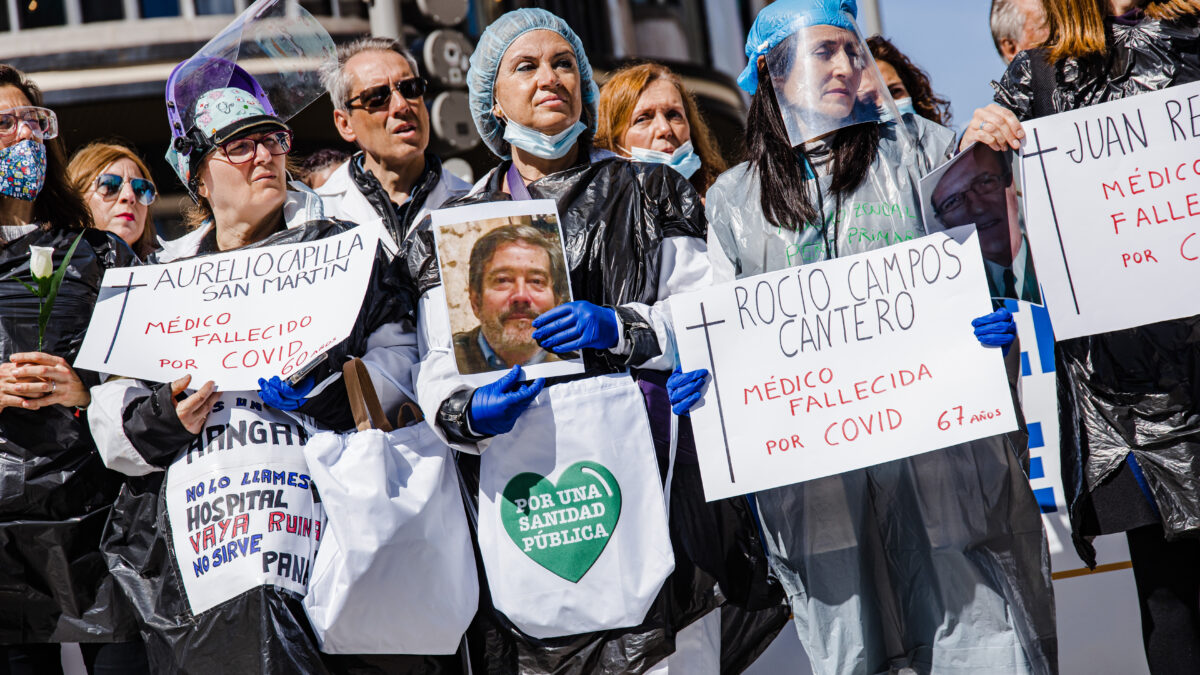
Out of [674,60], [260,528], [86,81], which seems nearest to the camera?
[260,528]

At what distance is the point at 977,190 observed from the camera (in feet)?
9.69

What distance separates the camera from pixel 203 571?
2949 millimetres

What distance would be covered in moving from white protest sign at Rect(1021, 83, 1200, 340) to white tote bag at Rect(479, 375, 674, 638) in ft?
3.65

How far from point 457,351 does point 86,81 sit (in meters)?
8.83

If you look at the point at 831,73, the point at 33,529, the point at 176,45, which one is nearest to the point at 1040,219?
the point at 831,73

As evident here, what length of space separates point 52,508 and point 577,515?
1.54 metres

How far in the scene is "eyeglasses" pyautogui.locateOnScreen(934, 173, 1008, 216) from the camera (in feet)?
9.68

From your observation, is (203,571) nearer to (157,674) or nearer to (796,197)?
(157,674)

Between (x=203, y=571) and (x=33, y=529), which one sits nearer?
(x=203, y=571)

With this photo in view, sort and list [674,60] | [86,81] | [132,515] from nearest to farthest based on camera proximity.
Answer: [132,515]
[86,81]
[674,60]

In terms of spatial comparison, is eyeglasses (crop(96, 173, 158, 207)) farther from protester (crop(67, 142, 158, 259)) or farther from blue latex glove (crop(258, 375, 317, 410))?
blue latex glove (crop(258, 375, 317, 410))

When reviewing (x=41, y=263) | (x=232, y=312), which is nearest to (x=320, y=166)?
(x=41, y=263)

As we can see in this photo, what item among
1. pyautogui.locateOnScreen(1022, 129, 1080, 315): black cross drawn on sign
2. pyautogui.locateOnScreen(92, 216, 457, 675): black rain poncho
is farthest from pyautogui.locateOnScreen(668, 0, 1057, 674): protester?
pyautogui.locateOnScreen(92, 216, 457, 675): black rain poncho

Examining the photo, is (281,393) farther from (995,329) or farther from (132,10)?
(132,10)
